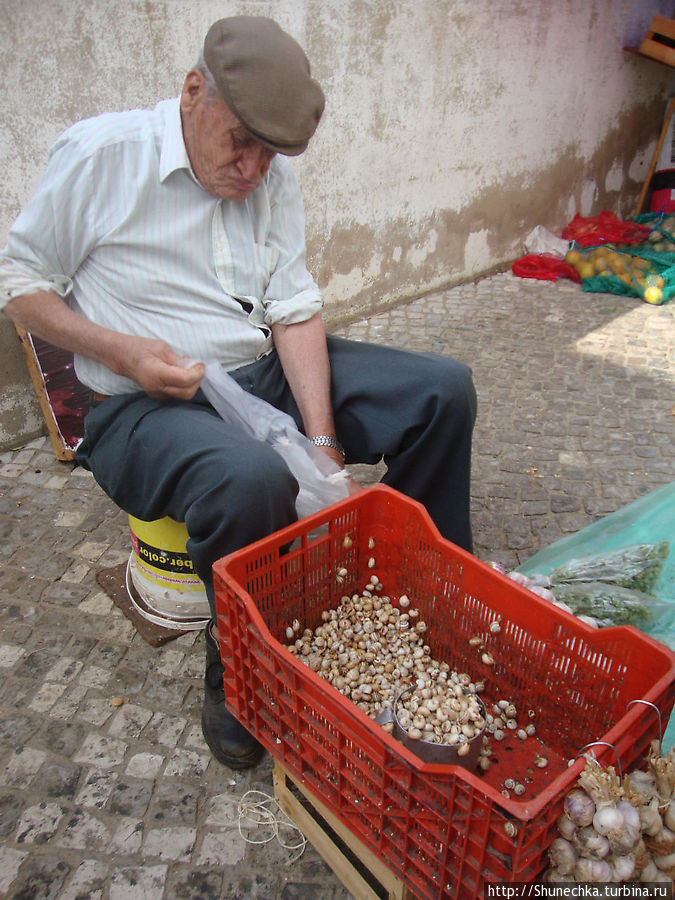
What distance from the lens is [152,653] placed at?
90.7 inches

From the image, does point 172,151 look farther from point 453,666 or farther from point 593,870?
point 593,870

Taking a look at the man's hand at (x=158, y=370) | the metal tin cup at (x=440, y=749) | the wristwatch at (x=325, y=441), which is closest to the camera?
the metal tin cup at (x=440, y=749)

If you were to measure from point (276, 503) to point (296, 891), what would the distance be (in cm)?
93

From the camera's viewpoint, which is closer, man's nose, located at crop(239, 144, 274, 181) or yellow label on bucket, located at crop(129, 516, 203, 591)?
man's nose, located at crop(239, 144, 274, 181)

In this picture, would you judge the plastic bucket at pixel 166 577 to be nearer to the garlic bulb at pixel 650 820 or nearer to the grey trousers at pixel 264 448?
the grey trousers at pixel 264 448

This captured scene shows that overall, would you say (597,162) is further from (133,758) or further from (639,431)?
(133,758)

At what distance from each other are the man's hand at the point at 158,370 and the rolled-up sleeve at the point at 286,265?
1.46ft

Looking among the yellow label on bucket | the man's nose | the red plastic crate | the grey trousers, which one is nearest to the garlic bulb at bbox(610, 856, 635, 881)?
the red plastic crate

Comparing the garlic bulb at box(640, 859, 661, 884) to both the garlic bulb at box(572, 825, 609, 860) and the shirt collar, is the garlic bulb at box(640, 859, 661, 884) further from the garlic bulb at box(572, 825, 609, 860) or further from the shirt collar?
the shirt collar

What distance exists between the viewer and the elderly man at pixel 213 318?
1.72 meters

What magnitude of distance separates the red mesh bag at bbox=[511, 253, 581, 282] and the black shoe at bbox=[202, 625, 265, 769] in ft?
16.5

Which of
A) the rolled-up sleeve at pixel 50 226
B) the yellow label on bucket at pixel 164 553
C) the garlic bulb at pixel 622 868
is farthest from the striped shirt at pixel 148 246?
the garlic bulb at pixel 622 868

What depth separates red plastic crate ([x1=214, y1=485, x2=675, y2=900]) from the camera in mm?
1183

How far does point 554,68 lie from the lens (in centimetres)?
596
